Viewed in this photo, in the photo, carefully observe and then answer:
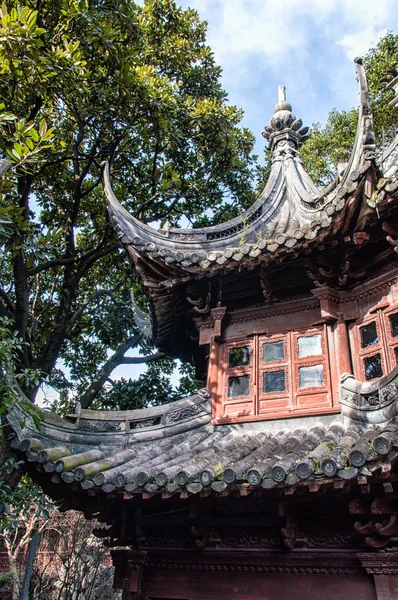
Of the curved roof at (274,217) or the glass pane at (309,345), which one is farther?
the glass pane at (309,345)

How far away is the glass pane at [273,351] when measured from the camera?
268 inches

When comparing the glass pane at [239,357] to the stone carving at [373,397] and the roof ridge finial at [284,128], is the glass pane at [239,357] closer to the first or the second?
the stone carving at [373,397]

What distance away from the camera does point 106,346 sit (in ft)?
42.8

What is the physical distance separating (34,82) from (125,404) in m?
7.22

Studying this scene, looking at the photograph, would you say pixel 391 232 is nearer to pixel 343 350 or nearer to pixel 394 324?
pixel 394 324

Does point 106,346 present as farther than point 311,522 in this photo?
Yes

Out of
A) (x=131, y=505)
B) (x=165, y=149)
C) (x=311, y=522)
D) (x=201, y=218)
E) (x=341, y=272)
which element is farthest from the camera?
(x=201, y=218)

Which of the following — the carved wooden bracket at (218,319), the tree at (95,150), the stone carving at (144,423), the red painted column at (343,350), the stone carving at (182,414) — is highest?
the tree at (95,150)

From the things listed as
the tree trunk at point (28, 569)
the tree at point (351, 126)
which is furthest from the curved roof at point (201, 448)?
the tree at point (351, 126)

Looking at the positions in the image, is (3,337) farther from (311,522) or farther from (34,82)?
(34,82)

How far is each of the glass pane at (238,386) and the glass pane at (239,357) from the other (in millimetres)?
201

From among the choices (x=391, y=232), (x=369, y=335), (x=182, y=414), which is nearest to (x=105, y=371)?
(x=182, y=414)

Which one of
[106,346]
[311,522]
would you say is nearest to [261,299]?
[311,522]

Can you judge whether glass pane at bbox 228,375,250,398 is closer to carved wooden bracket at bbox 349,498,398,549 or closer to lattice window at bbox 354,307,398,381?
lattice window at bbox 354,307,398,381
